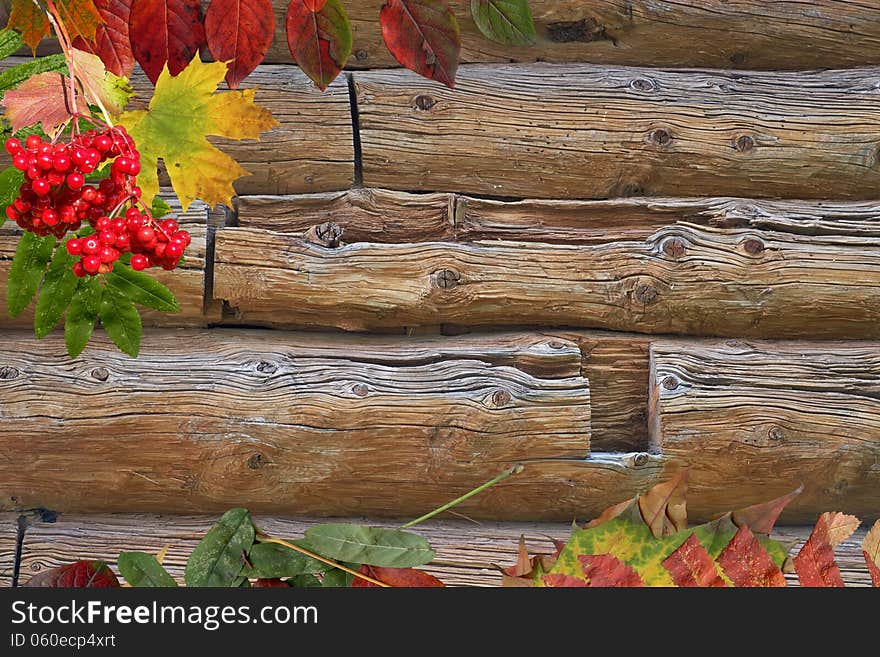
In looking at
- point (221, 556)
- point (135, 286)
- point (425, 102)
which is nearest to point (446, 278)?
point (425, 102)

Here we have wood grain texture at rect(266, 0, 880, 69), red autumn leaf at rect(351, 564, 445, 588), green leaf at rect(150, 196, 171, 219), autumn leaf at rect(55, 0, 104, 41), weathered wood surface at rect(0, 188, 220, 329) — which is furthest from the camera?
wood grain texture at rect(266, 0, 880, 69)

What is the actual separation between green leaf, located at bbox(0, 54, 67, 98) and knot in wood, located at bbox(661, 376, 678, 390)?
1.13 metres

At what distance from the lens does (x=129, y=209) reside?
630 millimetres

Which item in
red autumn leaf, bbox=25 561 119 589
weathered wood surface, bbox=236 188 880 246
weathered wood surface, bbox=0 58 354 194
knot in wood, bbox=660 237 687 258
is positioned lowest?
red autumn leaf, bbox=25 561 119 589

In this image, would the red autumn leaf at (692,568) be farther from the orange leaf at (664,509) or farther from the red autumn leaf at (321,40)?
the red autumn leaf at (321,40)

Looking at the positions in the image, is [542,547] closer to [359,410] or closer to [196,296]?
[359,410]

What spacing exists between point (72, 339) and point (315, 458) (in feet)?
2.29

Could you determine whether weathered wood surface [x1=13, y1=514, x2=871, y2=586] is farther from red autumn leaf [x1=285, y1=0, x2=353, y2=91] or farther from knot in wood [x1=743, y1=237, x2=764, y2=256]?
red autumn leaf [x1=285, y1=0, x2=353, y2=91]

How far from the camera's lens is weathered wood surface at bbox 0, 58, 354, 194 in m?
1.58

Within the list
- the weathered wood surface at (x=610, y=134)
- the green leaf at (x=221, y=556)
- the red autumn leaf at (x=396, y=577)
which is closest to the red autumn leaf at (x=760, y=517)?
the red autumn leaf at (x=396, y=577)

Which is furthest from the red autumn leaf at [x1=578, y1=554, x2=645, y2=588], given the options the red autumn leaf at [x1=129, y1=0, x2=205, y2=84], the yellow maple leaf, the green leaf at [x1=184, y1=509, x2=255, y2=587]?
the red autumn leaf at [x1=129, y1=0, x2=205, y2=84]

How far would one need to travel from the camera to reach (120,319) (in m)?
0.90
